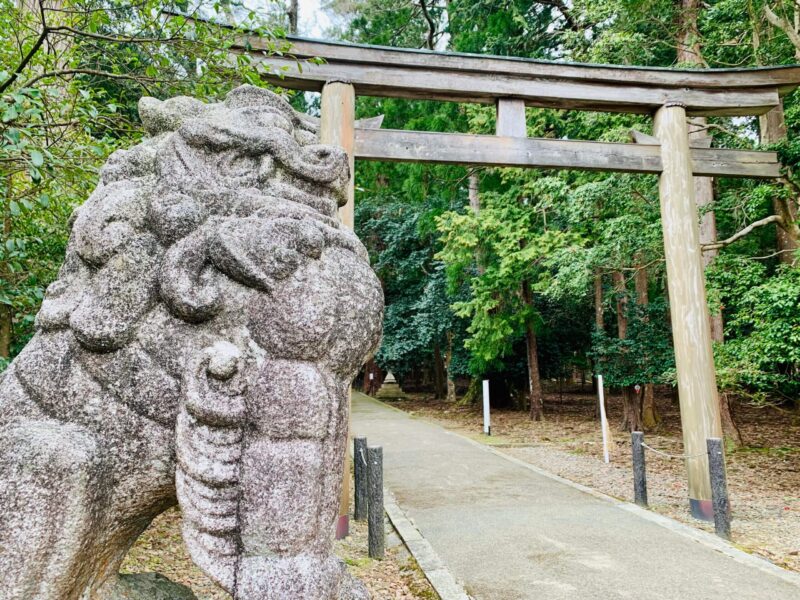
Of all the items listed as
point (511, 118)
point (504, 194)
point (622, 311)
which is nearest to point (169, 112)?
point (511, 118)

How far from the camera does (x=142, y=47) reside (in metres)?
3.84

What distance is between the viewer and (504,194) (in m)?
11.2

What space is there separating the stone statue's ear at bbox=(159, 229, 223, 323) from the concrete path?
2894mm

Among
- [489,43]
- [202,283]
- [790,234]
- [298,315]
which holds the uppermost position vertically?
[489,43]

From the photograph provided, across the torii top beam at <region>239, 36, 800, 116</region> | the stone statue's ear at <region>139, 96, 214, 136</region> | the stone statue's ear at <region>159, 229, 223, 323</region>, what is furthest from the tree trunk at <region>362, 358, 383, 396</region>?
the stone statue's ear at <region>159, 229, 223, 323</region>

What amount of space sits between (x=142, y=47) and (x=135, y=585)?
344cm

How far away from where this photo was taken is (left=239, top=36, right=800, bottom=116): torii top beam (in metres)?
4.98

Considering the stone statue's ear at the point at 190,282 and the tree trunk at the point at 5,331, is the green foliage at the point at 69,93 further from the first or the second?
the stone statue's ear at the point at 190,282

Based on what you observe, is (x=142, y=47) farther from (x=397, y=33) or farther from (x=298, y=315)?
(x=397, y=33)

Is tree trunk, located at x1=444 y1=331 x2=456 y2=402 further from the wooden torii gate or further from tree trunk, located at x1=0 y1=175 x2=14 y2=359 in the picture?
tree trunk, located at x1=0 y1=175 x2=14 y2=359

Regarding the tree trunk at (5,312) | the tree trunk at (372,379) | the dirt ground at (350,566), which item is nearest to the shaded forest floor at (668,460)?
the dirt ground at (350,566)

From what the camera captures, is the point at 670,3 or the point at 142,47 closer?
the point at 142,47

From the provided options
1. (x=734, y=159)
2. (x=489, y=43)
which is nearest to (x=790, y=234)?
(x=734, y=159)

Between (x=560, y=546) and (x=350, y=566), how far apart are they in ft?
5.68
